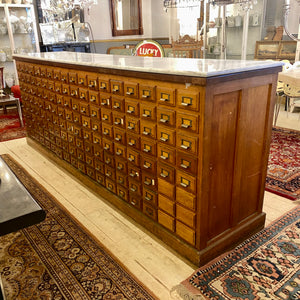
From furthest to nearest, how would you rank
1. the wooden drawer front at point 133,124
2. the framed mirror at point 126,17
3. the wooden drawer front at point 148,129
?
1. the framed mirror at point 126,17
2. the wooden drawer front at point 133,124
3. the wooden drawer front at point 148,129

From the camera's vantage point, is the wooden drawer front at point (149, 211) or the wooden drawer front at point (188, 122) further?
the wooden drawer front at point (149, 211)

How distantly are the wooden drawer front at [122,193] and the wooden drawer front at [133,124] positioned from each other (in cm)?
58

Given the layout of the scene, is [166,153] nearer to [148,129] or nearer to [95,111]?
[148,129]

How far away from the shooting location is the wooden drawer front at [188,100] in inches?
68.4

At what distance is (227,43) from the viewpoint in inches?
289

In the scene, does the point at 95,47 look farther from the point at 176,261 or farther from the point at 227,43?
the point at 176,261

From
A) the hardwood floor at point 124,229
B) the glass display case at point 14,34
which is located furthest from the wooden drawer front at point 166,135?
the glass display case at point 14,34

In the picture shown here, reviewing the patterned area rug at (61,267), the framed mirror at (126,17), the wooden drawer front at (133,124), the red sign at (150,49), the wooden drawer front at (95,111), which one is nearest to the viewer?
the patterned area rug at (61,267)

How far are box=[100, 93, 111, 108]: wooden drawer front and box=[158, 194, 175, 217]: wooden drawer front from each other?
870 mm

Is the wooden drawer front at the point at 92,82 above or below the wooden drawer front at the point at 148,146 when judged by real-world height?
above

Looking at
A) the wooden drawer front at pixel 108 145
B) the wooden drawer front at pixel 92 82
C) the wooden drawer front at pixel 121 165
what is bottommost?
the wooden drawer front at pixel 121 165

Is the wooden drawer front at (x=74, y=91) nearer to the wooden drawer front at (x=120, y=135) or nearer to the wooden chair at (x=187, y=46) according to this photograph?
the wooden drawer front at (x=120, y=135)

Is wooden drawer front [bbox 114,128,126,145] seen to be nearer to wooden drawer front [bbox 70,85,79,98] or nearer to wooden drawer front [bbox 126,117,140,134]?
wooden drawer front [bbox 126,117,140,134]

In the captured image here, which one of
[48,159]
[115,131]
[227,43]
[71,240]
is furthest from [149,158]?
[227,43]
